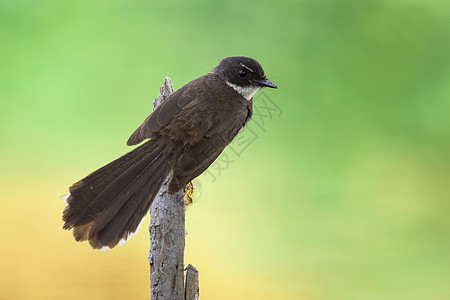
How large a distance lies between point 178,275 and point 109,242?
618 millimetres

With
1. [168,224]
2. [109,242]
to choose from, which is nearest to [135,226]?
[109,242]

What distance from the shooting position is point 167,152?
3307 mm

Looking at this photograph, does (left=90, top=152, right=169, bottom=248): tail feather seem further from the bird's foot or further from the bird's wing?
the bird's foot

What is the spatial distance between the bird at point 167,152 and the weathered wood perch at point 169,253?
0.20 m

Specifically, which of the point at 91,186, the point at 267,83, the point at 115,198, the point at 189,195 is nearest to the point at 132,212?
the point at 115,198

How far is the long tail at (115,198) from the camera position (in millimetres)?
2889

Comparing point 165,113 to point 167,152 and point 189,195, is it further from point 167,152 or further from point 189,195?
point 189,195

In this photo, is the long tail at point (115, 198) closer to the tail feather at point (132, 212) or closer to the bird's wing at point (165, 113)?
the tail feather at point (132, 212)

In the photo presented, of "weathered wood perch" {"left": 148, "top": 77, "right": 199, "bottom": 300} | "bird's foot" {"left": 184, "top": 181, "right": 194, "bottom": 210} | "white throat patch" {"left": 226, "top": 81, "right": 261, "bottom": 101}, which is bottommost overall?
→ "weathered wood perch" {"left": 148, "top": 77, "right": 199, "bottom": 300}

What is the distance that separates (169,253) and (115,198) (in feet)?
1.79

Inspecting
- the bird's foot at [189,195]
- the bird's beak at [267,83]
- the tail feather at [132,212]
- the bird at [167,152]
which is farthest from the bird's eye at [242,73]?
the tail feather at [132,212]

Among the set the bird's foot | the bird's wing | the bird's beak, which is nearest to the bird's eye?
the bird's beak

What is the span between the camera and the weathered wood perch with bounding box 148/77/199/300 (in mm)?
3301

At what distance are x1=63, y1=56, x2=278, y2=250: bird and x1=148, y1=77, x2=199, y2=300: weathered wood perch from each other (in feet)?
0.65
